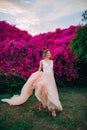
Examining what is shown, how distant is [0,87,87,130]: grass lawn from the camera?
20.1ft

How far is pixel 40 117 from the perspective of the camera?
6840 millimetres

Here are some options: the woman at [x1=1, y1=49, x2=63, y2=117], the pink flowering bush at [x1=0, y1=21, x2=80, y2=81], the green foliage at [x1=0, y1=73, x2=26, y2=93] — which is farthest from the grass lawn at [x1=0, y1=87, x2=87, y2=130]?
the pink flowering bush at [x1=0, y1=21, x2=80, y2=81]

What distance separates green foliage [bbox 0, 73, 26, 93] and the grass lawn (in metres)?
1.41

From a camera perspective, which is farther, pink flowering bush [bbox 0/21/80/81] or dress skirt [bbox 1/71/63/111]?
pink flowering bush [bbox 0/21/80/81]

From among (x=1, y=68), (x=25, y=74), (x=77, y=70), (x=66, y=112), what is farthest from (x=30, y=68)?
(x=66, y=112)

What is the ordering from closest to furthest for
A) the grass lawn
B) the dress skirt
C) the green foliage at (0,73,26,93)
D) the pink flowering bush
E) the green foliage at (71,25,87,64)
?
1. the grass lawn
2. the dress skirt
3. the green foliage at (0,73,26,93)
4. the green foliage at (71,25,87,64)
5. the pink flowering bush

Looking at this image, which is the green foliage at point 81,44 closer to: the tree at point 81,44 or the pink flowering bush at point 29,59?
the tree at point 81,44

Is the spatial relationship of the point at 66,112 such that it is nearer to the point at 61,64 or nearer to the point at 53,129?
the point at 53,129

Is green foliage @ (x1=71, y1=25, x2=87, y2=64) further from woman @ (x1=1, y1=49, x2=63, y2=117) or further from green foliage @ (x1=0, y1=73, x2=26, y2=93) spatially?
woman @ (x1=1, y1=49, x2=63, y2=117)

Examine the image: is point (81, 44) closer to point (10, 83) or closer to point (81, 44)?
point (81, 44)

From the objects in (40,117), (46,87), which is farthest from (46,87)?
(40,117)

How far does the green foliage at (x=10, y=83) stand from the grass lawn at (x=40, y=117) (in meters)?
1.41

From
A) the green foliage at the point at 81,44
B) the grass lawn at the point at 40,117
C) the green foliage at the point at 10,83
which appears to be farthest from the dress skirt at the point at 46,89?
the green foliage at the point at 81,44

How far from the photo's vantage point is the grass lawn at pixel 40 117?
6129 millimetres
